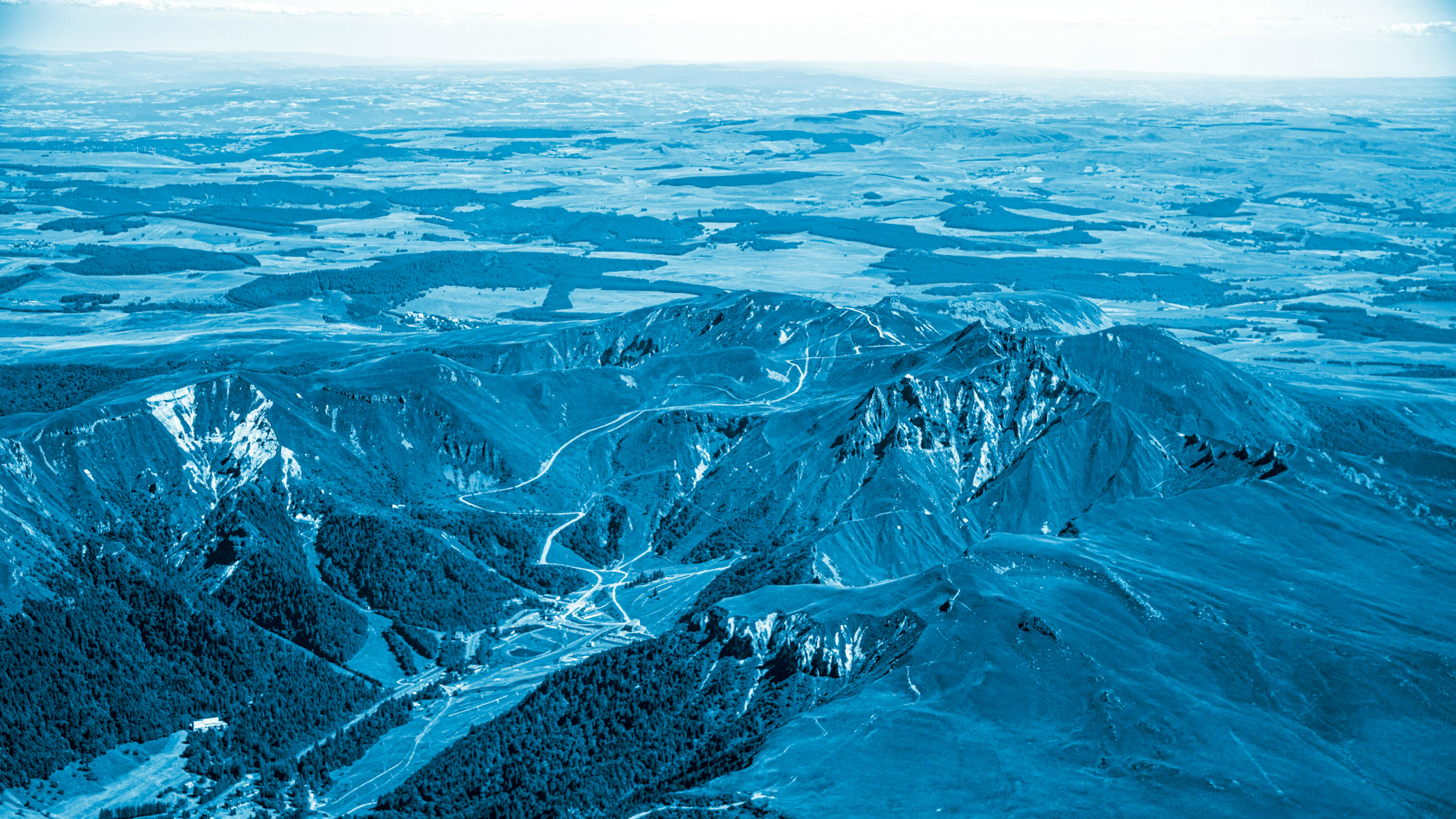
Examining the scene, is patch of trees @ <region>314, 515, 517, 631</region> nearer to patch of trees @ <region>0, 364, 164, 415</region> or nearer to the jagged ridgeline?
the jagged ridgeline

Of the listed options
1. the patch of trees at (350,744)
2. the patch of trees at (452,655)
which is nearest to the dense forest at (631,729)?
the patch of trees at (350,744)

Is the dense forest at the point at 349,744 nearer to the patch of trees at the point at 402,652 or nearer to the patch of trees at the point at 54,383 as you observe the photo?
the patch of trees at the point at 402,652

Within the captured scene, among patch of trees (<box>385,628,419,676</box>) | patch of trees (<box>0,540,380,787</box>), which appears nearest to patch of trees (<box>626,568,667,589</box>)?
patch of trees (<box>385,628,419,676</box>)

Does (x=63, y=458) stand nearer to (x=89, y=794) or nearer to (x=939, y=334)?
(x=89, y=794)

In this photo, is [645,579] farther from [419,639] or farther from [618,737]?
[618,737]

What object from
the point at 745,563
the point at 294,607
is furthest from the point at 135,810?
the point at 745,563

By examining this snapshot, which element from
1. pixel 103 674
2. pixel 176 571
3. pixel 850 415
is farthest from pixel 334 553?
pixel 850 415
